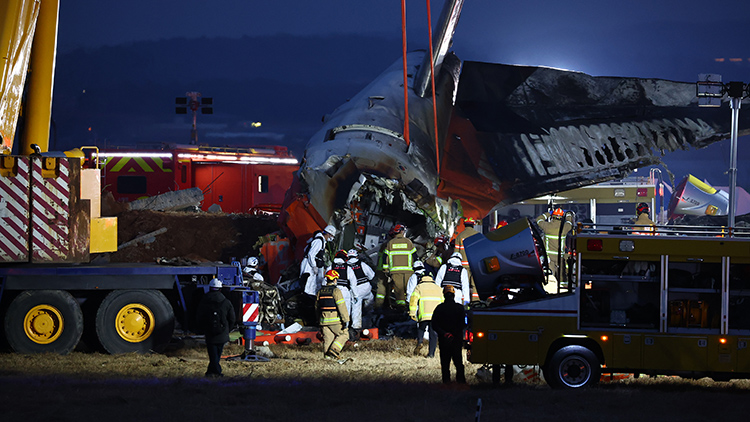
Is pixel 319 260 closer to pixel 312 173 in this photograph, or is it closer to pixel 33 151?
pixel 312 173

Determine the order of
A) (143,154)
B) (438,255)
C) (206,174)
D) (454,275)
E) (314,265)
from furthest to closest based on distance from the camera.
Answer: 1. (206,174)
2. (143,154)
3. (438,255)
4. (314,265)
5. (454,275)

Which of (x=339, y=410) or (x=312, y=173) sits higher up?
(x=312, y=173)

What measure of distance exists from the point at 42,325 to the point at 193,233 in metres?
11.8

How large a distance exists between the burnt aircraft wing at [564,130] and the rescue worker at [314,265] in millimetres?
5147

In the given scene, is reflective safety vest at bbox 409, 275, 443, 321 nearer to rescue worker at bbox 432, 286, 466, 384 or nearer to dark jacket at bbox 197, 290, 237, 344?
rescue worker at bbox 432, 286, 466, 384

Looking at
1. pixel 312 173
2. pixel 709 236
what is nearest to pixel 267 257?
pixel 312 173

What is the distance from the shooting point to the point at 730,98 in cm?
1914

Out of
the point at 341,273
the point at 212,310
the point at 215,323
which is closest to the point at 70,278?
the point at 212,310

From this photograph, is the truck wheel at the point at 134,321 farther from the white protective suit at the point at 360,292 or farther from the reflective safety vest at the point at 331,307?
→ the white protective suit at the point at 360,292

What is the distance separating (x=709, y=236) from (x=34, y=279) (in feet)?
33.4

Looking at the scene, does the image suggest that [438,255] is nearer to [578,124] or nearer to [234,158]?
[578,124]

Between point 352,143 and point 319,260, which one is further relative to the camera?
point 352,143

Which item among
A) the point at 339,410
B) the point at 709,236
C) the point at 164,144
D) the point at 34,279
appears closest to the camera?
the point at 339,410

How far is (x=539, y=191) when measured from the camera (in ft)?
71.4
